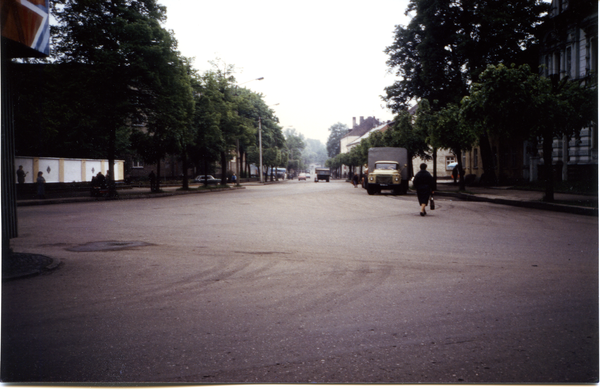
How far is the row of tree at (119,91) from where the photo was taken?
9.95m

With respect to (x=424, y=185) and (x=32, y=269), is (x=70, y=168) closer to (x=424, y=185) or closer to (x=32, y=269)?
(x=424, y=185)

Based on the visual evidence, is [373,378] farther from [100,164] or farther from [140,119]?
[100,164]

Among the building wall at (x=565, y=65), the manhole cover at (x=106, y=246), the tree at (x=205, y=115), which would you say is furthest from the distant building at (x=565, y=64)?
the tree at (x=205, y=115)

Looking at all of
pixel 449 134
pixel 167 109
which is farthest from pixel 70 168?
pixel 449 134

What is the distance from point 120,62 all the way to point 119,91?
4.31ft

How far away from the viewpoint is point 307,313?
14.1 feet

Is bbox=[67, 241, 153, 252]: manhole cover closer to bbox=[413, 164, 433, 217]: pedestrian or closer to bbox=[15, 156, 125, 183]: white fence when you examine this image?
bbox=[413, 164, 433, 217]: pedestrian

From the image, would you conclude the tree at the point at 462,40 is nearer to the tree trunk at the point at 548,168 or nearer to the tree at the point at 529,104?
the tree at the point at 529,104

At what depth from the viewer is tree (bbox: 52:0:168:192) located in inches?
735

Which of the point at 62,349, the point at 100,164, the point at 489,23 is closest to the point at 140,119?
the point at 100,164

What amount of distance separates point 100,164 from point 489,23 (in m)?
37.5

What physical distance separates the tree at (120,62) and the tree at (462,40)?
1053cm

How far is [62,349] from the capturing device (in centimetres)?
338

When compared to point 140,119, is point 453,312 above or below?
below
